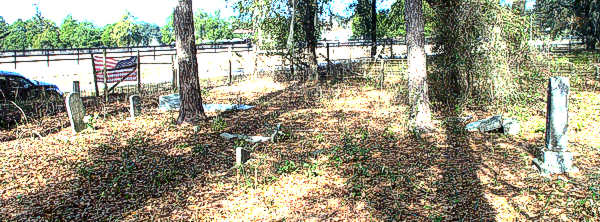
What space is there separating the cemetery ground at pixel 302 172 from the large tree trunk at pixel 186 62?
1.67ft

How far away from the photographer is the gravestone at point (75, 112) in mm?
8408

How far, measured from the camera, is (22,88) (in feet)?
40.5

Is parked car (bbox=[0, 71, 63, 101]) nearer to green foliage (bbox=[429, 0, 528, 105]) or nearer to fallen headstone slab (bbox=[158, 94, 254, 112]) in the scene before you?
fallen headstone slab (bbox=[158, 94, 254, 112])

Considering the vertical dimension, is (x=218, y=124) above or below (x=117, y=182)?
above

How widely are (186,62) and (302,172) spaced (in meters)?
4.74

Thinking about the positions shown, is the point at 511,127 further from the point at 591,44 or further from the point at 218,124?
the point at 591,44

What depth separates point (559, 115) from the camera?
554 cm

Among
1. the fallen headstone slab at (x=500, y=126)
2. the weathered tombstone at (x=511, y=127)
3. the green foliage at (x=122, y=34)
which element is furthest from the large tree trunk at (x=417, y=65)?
the green foliage at (x=122, y=34)

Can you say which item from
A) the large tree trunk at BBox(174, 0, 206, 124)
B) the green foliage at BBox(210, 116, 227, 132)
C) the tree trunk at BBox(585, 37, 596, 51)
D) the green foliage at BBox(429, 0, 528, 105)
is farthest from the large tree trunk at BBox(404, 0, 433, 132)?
the tree trunk at BBox(585, 37, 596, 51)

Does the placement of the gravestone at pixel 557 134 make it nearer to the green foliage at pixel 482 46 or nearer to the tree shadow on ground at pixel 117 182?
the green foliage at pixel 482 46

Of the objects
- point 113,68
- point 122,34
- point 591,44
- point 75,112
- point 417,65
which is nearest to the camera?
point 417,65

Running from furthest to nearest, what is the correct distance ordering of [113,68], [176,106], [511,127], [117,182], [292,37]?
[292,37] → [113,68] → [176,106] → [511,127] → [117,182]

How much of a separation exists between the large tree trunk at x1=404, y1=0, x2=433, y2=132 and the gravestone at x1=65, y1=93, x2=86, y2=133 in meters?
7.34

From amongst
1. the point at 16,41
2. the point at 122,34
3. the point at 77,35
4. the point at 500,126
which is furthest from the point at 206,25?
the point at 500,126
